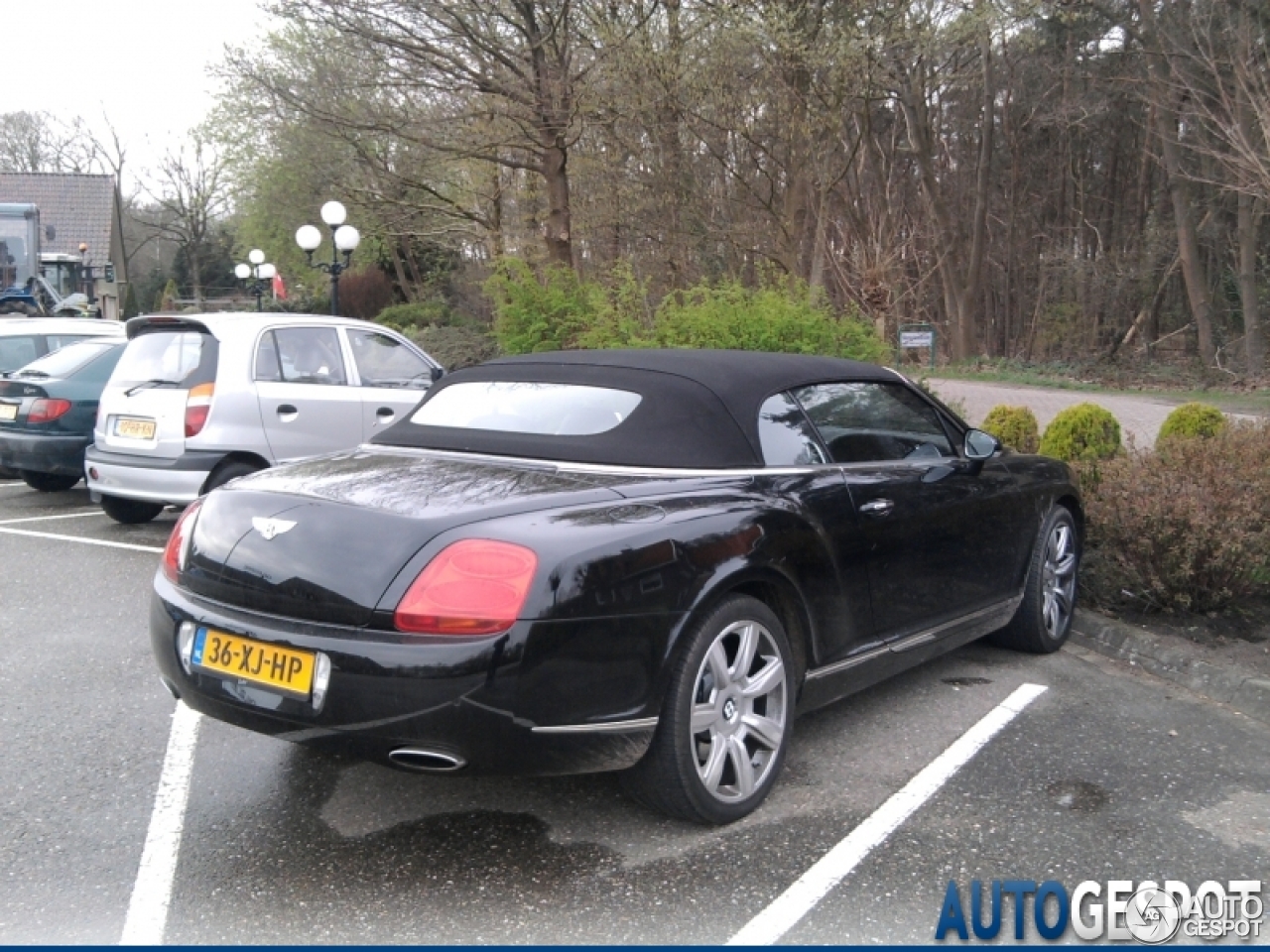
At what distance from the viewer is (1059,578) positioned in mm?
5930

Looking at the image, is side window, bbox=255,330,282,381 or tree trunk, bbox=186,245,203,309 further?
tree trunk, bbox=186,245,203,309

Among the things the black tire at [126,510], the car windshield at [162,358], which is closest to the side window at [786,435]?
the car windshield at [162,358]

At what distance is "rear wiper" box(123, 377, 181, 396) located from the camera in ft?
27.3

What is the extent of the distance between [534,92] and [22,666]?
38.8ft

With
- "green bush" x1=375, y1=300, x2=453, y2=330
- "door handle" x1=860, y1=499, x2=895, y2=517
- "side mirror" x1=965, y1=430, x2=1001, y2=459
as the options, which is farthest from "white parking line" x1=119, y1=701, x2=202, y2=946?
"green bush" x1=375, y1=300, x2=453, y2=330

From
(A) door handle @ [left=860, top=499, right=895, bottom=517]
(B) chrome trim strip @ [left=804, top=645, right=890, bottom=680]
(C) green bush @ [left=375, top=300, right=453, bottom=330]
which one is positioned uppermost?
(C) green bush @ [left=375, top=300, right=453, bottom=330]

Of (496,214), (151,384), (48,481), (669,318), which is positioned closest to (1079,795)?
(151,384)

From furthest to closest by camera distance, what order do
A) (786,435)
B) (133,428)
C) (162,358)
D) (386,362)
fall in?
(386,362) → (162,358) → (133,428) → (786,435)

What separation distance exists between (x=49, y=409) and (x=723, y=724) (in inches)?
315

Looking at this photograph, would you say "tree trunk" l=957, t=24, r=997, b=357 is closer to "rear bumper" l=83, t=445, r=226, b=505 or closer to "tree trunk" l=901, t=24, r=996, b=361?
"tree trunk" l=901, t=24, r=996, b=361

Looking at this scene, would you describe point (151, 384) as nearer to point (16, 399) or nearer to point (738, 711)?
point (16, 399)

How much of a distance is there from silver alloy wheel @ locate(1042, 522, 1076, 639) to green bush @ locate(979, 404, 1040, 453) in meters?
3.32

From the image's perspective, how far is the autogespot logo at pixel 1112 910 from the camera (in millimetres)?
3203

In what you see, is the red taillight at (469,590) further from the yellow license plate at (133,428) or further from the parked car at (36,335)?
the parked car at (36,335)
